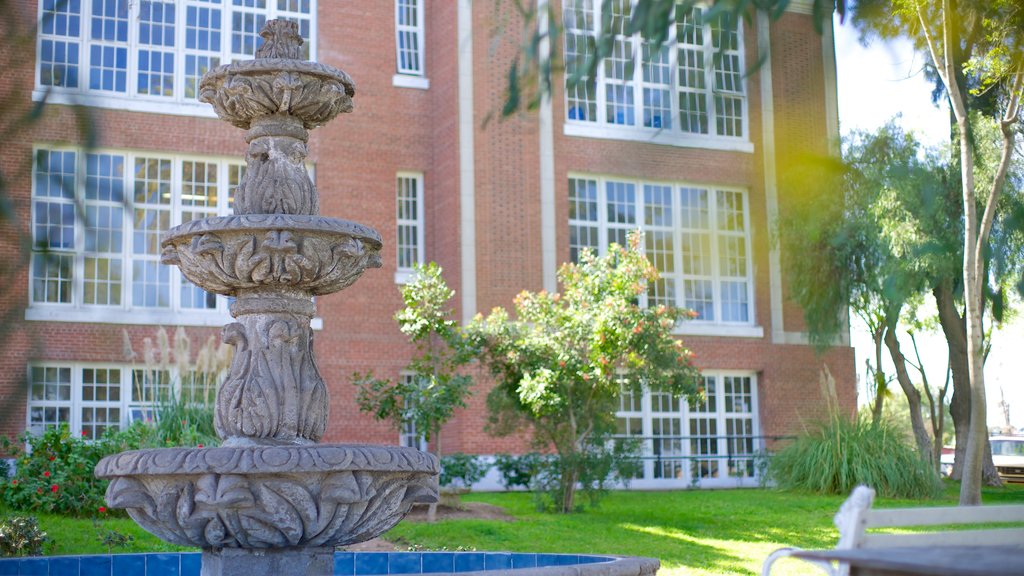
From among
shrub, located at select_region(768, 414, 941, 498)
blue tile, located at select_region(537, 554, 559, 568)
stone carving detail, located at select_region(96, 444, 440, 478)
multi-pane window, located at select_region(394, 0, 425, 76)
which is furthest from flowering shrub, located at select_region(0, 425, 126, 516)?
multi-pane window, located at select_region(394, 0, 425, 76)

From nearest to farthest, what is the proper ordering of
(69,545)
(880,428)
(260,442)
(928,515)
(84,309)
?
(928,515)
(260,442)
(69,545)
(880,428)
(84,309)

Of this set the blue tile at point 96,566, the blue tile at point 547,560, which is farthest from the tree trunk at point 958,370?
the blue tile at point 96,566

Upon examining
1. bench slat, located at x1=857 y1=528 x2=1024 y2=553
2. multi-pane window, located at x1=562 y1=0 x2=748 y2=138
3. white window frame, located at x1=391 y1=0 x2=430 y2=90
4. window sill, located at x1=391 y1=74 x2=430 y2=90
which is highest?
white window frame, located at x1=391 y1=0 x2=430 y2=90

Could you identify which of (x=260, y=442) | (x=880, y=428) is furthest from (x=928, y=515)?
(x=880, y=428)

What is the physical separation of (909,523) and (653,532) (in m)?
11.8

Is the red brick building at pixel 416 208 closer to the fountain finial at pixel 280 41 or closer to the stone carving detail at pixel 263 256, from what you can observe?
the fountain finial at pixel 280 41

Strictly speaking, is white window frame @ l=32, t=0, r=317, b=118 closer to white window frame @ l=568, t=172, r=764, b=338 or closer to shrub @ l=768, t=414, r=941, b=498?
white window frame @ l=568, t=172, r=764, b=338

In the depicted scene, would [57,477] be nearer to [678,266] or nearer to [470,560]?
[470,560]

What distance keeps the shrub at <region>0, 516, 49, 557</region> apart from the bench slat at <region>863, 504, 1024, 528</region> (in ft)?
32.7

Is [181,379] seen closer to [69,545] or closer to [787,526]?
[69,545]

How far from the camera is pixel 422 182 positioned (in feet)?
81.8

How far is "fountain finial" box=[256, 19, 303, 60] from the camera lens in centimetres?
836

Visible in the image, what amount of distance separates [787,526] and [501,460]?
7836 mm

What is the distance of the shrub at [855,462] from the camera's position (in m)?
19.4
